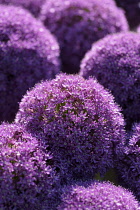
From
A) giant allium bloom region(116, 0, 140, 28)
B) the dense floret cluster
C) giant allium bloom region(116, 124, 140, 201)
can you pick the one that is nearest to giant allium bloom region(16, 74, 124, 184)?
the dense floret cluster

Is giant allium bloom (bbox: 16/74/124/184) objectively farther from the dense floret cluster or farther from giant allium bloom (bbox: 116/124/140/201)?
giant allium bloom (bbox: 116/124/140/201)

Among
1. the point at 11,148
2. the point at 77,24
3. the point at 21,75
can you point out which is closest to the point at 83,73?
the point at 21,75

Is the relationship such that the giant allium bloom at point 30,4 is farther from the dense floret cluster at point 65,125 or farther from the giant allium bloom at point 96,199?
the giant allium bloom at point 96,199

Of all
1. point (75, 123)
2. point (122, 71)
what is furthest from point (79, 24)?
point (75, 123)

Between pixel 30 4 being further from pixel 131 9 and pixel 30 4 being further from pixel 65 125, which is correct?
pixel 65 125

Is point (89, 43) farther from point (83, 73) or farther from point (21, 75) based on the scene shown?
point (21, 75)

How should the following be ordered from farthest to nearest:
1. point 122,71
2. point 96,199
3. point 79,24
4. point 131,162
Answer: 1. point 79,24
2. point 122,71
3. point 131,162
4. point 96,199
